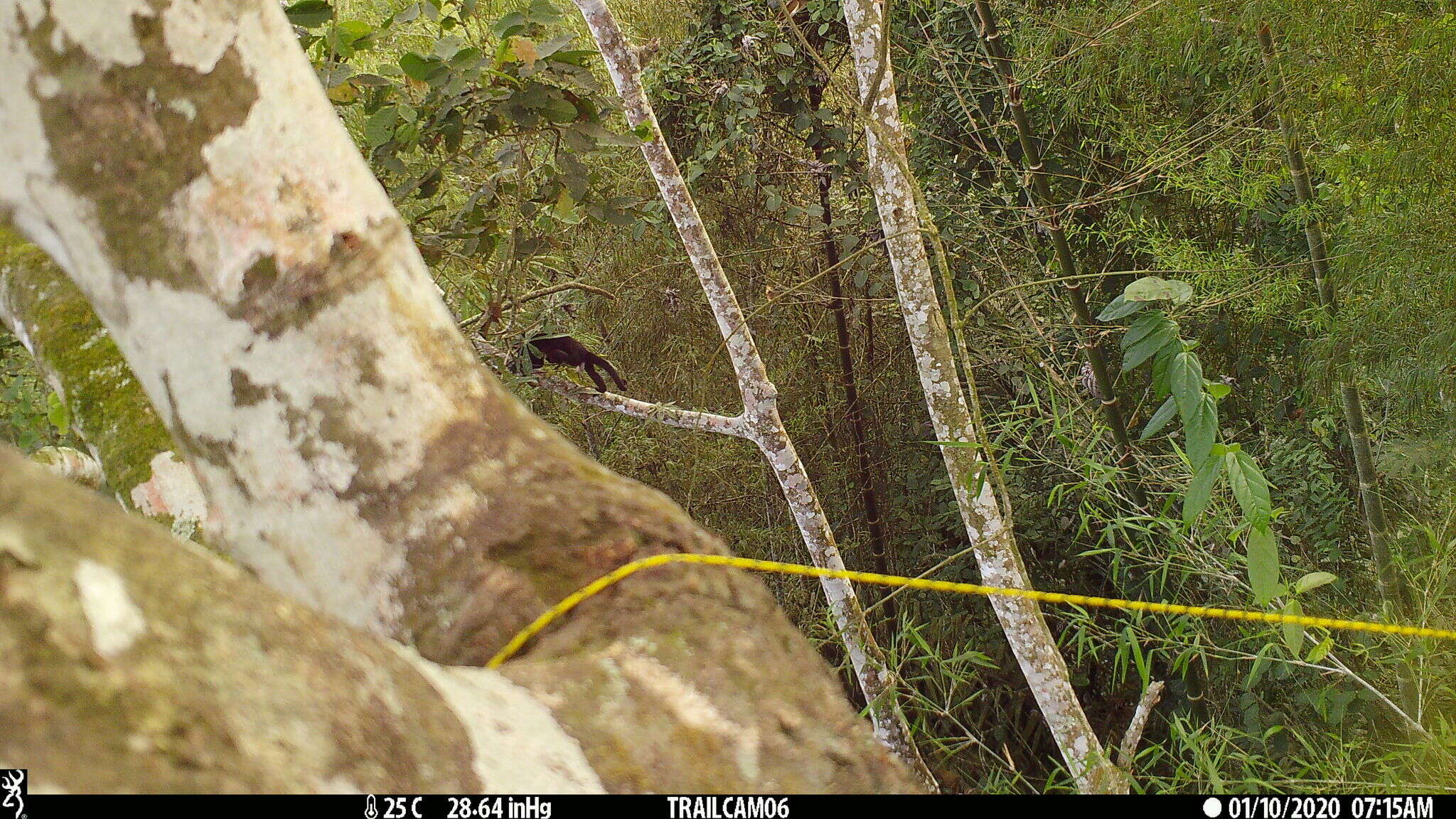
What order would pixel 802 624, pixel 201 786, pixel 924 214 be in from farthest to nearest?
pixel 802 624, pixel 924 214, pixel 201 786

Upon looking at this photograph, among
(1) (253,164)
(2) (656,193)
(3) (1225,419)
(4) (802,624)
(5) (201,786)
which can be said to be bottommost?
(4) (802,624)

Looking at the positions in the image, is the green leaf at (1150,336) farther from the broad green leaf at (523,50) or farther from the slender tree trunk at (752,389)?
the broad green leaf at (523,50)

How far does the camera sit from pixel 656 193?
3.31m

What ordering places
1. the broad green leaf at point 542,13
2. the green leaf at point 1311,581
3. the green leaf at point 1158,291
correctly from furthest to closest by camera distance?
1. the broad green leaf at point 542,13
2. the green leaf at point 1311,581
3. the green leaf at point 1158,291

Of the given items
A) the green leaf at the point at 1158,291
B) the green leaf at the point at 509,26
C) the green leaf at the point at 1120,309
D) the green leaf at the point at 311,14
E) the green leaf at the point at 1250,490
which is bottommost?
the green leaf at the point at 1250,490

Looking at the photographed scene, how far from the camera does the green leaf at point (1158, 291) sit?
1.06m

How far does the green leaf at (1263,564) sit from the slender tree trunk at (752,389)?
0.73 meters

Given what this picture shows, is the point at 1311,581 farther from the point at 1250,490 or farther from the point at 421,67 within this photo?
the point at 421,67

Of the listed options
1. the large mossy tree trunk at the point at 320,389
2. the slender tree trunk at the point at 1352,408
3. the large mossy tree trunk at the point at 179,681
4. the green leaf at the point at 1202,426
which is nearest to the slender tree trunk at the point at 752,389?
the green leaf at the point at 1202,426

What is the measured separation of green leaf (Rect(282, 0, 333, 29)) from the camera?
4.73ft

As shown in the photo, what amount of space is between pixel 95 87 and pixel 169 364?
0.16m

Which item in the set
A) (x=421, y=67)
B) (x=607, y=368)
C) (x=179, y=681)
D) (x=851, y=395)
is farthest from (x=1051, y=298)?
(x=179, y=681)
